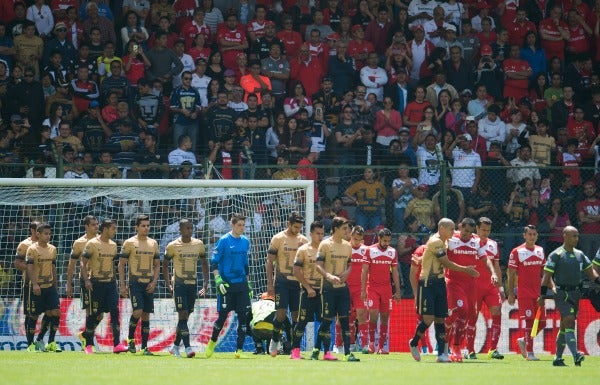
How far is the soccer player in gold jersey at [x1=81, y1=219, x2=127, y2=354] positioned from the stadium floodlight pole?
1.11 metres

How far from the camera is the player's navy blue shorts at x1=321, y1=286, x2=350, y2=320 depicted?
1747 centimetres

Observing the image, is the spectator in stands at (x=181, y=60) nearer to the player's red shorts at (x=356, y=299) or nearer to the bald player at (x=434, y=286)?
the player's red shorts at (x=356, y=299)

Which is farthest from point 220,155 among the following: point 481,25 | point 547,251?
point 481,25

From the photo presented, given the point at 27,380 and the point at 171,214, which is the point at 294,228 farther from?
the point at 27,380

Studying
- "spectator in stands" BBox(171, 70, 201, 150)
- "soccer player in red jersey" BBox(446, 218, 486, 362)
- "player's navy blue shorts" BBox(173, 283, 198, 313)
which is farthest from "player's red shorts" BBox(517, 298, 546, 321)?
"spectator in stands" BBox(171, 70, 201, 150)

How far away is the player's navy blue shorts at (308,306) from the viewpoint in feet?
59.3

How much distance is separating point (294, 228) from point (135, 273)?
8.63 ft

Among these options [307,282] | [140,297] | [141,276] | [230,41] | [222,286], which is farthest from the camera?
[230,41]

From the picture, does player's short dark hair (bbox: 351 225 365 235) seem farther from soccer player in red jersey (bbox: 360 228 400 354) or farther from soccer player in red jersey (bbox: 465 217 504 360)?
soccer player in red jersey (bbox: 465 217 504 360)

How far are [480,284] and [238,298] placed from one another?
4.03 m

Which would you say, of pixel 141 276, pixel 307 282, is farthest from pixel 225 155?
pixel 307 282

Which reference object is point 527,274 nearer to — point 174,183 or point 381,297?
point 381,297

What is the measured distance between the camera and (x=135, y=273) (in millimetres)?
19156

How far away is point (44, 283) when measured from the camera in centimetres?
2011
